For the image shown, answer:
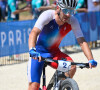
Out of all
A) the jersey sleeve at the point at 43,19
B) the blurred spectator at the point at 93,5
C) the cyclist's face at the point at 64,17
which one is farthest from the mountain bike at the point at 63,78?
the blurred spectator at the point at 93,5

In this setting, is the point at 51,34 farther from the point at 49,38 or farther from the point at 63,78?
the point at 63,78

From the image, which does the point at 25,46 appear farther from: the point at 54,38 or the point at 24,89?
the point at 54,38

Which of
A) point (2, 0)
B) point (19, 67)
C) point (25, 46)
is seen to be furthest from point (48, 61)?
point (2, 0)

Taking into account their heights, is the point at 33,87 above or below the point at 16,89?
above

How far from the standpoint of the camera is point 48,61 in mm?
4871

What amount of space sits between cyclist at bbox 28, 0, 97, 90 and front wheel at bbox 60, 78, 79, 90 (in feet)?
→ 1.17

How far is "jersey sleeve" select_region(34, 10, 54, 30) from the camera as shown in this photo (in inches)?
200

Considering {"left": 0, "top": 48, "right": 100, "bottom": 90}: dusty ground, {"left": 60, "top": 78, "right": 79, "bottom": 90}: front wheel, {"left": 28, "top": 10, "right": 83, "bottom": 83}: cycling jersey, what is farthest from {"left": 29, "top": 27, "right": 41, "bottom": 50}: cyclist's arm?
{"left": 0, "top": 48, "right": 100, "bottom": 90}: dusty ground

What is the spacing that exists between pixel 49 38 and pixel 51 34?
2.7 inches

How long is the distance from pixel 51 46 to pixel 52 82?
577 millimetres

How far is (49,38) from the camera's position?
17.6ft

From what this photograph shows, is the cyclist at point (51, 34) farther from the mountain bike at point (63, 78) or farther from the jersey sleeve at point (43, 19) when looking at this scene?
the mountain bike at point (63, 78)

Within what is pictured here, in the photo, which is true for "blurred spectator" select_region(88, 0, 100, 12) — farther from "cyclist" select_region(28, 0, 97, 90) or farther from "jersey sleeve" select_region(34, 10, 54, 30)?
"jersey sleeve" select_region(34, 10, 54, 30)

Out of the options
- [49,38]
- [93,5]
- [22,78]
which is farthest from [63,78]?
[93,5]
